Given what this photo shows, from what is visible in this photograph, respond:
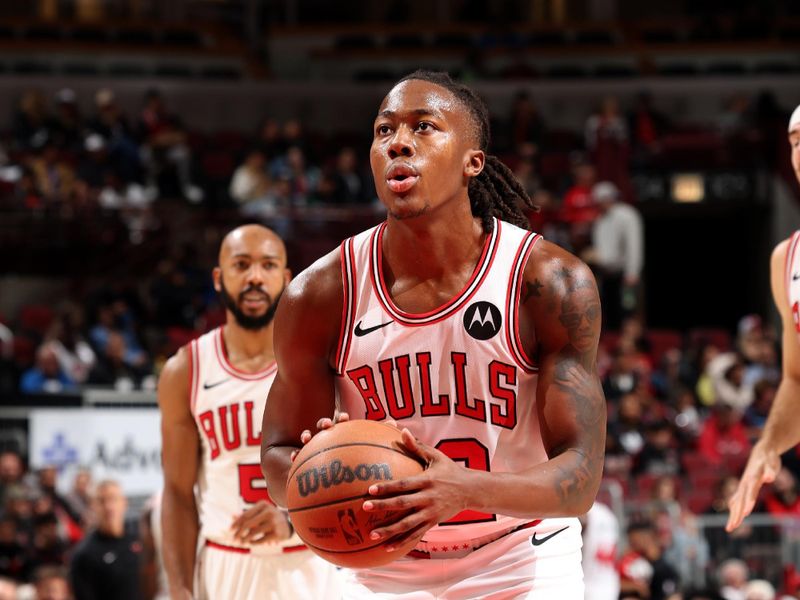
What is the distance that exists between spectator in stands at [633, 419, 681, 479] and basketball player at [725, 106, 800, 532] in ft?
20.4

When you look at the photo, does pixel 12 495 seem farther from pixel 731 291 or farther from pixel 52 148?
pixel 731 291

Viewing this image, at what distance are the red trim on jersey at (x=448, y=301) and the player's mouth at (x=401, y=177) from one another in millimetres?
333

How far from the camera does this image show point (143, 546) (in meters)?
8.45

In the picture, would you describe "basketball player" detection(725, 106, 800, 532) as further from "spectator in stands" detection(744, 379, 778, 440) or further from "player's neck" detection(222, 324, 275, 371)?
"spectator in stands" detection(744, 379, 778, 440)

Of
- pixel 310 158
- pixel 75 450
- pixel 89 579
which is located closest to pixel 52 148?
pixel 310 158

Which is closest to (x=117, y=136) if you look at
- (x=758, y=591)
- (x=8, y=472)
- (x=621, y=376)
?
(x=621, y=376)

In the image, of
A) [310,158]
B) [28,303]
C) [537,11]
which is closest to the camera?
[28,303]

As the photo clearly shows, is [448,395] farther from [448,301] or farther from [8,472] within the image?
[8,472]

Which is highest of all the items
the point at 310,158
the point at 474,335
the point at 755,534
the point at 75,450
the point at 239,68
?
the point at 239,68

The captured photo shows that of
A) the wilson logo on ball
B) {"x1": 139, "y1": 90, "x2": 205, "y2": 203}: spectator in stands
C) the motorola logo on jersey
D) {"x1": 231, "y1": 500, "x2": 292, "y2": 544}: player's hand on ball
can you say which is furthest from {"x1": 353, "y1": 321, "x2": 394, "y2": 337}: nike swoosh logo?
{"x1": 139, "y1": 90, "x2": 205, "y2": 203}: spectator in stands

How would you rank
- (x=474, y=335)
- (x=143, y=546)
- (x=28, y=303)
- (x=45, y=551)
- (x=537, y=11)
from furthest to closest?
(x=537, y=11) < (x=28, y=303) < (x=45, y=551) < (x=143, y=546) < (x=474, y=335)

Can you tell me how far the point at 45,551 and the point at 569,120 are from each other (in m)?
13.2

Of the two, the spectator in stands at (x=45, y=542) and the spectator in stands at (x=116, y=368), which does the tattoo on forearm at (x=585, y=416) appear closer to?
the spectator in stands at (x=45, y=542)

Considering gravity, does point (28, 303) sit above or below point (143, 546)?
above
